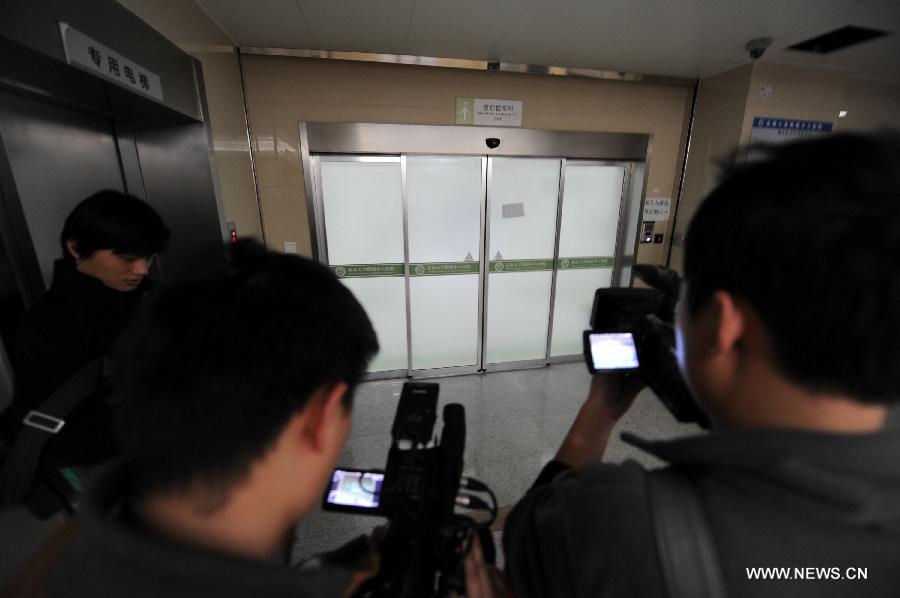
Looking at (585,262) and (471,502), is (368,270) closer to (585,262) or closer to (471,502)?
(585,262)

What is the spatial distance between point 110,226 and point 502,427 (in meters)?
2.31

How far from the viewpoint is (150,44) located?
4.20 feet

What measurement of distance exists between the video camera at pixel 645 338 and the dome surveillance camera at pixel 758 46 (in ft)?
7.62

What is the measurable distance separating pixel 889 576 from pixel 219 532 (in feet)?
2.52

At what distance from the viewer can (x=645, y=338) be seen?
2.73 ft

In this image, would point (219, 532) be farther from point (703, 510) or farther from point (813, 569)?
point (813, 569)

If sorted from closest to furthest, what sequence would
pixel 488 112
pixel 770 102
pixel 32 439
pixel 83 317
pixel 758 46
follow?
pixel 32 439
pixel 83 317
pixel 758 46
pixel 770 102
pixel 488 112

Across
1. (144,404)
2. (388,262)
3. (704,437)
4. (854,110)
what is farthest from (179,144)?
(854,110)

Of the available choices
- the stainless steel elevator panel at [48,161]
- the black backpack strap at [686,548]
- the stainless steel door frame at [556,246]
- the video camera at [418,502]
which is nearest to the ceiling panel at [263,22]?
the stainless steel elevator panel at [48,161]

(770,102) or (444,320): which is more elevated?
(770,102)

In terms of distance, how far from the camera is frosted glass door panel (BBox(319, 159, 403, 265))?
2.73m

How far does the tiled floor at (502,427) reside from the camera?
1753mm

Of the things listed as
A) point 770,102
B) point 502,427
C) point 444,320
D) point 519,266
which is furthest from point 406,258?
point 770,102

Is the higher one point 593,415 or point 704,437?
point 704,437
